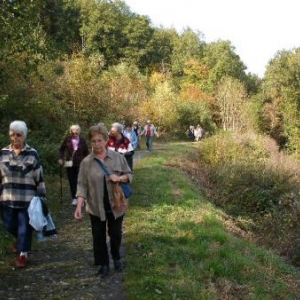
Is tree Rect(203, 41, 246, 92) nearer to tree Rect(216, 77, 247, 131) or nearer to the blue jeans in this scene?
tree Rect(216, 77, 247, 131)

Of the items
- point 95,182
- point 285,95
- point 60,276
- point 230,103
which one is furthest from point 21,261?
point 230,103

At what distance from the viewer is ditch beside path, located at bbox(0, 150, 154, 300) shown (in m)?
5.57

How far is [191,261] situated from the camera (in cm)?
709

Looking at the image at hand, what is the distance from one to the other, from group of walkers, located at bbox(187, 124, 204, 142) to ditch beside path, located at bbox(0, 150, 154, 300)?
34.9 meters

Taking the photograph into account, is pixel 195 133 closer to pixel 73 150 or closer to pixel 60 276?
pixel 73 150

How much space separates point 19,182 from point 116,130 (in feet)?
14.3

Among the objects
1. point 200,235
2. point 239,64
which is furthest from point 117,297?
point 239,64

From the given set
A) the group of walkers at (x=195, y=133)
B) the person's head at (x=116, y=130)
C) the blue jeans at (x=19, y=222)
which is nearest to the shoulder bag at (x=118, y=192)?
the blue jeans at (x=19, y=222)

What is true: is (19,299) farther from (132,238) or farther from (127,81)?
(127,81)

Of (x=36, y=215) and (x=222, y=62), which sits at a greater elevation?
(x=222, y=62)

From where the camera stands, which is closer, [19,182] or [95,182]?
[95,182]

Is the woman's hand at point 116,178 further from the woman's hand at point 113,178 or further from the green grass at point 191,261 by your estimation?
the green grass at point 191,261

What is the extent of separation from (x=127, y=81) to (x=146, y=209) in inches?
1251

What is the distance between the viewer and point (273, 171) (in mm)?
17547
